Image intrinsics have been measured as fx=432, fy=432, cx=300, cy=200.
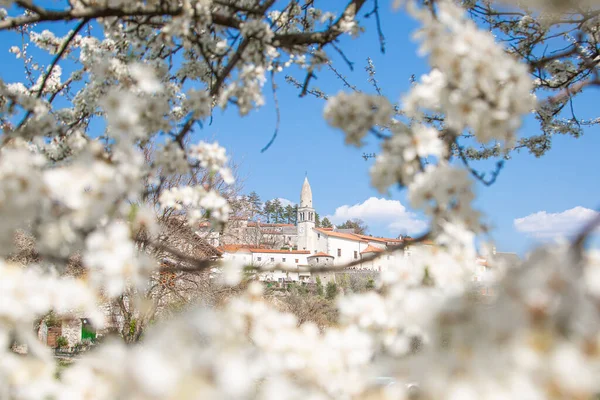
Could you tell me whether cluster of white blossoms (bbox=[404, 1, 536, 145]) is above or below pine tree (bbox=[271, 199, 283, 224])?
below

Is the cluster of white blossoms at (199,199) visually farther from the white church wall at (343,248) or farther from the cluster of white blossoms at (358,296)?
the white church wall at (343,248)

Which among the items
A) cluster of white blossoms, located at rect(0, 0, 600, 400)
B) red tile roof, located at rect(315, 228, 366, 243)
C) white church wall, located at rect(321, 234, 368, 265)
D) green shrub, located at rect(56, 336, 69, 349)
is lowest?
green shrub, located at rect(56, 336, 69, 349)

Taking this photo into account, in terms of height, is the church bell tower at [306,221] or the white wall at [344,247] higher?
the church bell tower at [306,221]

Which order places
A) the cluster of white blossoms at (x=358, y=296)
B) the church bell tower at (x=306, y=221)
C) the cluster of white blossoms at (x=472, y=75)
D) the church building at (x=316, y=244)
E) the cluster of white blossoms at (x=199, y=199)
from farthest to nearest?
the church bell tower at (x=306, y=221) → the church building at (x=316, y=244) → the cluster of white blossoms at (x=199, y=199) → the cluster of white blossoms at (x=472, y=75) → the cluster of white blossoms at (x=358, y=296)

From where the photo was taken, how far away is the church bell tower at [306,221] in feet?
232

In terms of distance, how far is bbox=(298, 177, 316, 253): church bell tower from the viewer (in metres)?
70.6

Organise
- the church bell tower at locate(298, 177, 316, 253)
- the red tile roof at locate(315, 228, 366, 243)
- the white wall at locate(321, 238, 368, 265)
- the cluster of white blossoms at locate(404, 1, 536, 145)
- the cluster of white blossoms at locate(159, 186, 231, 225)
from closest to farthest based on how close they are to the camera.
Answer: the cluster of white blossoms at locate(404, 1, 536, 145)
the cluster of white blossoms at locate(159, 186, 231, 225)
the white wall at locate(321, 238, 368, 265)
the red tile roof at locate(315, 228, 366, 243)
the church bell tower at locate(298, 177, 316, 253)

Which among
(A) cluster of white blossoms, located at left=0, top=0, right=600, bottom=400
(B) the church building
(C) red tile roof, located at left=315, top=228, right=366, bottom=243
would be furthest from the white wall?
(A) cluster of white blossoms, located at left=0, top=0, right=600, bottom=400

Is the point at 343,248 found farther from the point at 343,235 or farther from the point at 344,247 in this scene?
the point at 343,235

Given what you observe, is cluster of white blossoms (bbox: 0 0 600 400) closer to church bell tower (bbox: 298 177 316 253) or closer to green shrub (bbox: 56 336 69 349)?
green shrub (bbox: 56 336 69 349)

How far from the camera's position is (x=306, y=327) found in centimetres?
125

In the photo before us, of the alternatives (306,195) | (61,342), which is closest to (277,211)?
(306,195)

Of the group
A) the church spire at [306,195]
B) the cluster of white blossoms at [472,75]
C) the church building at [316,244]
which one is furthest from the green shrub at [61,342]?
the church spire at [306,195]

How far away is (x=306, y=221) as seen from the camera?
2788 inches
